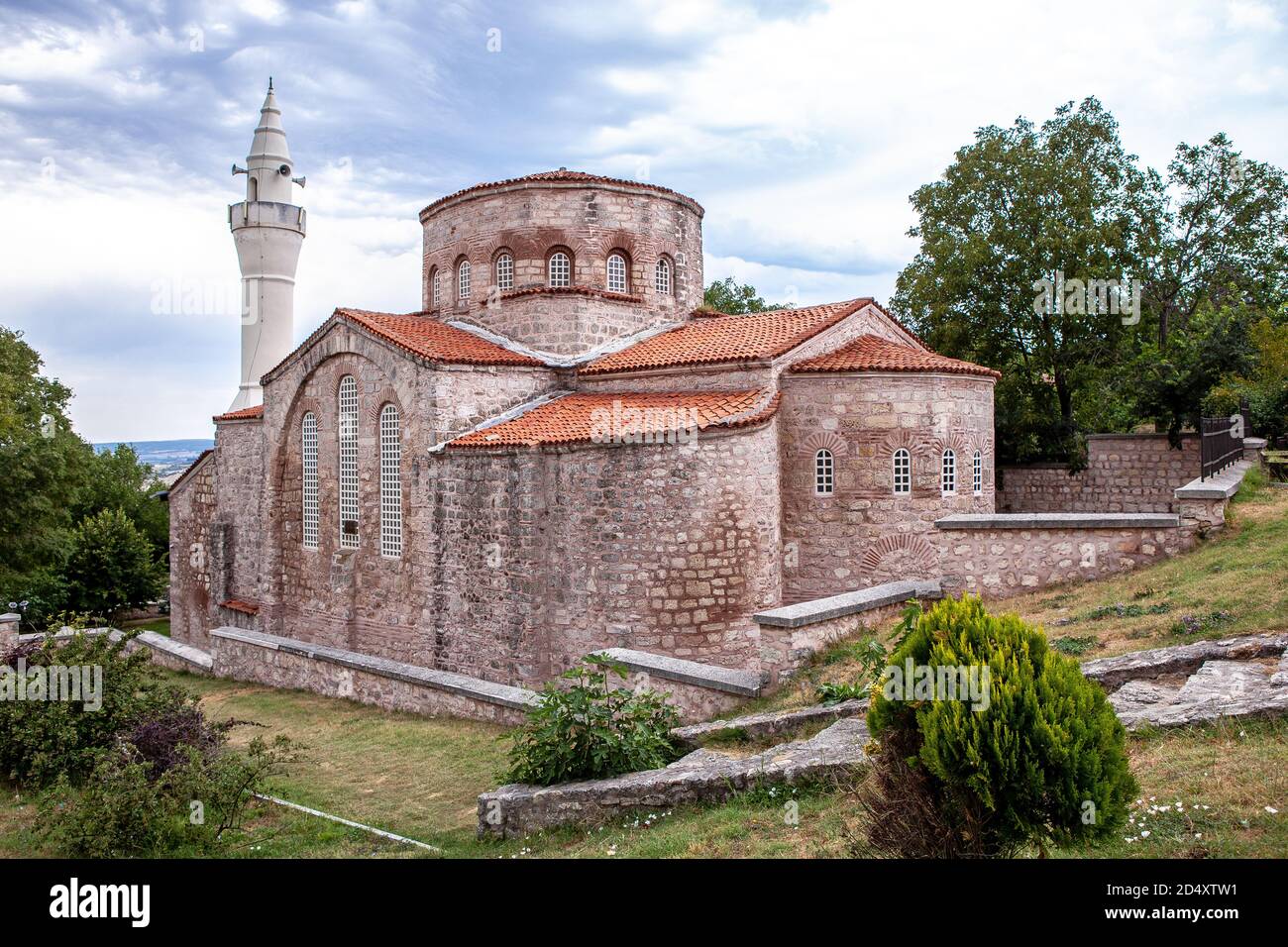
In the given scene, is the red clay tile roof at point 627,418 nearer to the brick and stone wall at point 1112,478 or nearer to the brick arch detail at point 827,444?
the brick arch detail at point 827,444

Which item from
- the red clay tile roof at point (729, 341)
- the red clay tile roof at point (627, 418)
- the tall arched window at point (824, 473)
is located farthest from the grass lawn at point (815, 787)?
the red clay tile roof at point (729, 341)

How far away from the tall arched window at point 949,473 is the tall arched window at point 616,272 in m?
7.36

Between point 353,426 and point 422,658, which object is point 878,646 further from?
point 353,426

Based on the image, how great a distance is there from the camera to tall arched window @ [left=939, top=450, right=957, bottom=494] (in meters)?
15.6

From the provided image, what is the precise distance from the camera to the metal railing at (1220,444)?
14.4 meters

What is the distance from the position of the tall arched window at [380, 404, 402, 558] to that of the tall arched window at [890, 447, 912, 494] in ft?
28.7

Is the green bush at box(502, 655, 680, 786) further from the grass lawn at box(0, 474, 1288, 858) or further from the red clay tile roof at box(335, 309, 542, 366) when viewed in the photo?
the red clay tile roof at box(335, 309, 542, 366)

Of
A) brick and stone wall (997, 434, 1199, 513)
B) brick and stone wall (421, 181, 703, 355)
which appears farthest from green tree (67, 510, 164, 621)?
brick and stone wall (997, 434, 1199, 513)

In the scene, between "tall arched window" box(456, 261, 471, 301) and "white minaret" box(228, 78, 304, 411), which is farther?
"white minaret" box(228, 78, 304, 411)

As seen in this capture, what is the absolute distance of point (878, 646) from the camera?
8.86 metres

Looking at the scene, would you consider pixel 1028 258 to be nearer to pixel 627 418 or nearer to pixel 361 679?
pixel 627 418

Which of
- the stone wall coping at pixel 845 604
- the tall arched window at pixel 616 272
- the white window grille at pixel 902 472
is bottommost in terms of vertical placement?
the stone wall coping at pixel 845 604

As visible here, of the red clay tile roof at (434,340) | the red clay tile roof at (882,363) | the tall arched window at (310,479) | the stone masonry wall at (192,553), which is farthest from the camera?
the stone masonry wall at (192,553)
